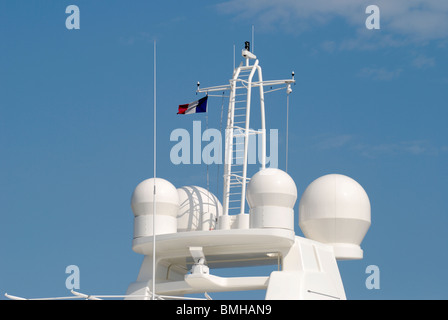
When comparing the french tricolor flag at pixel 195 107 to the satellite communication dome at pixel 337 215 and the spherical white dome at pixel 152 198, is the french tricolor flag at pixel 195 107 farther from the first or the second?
the satellite communication dome at pixel 337 215

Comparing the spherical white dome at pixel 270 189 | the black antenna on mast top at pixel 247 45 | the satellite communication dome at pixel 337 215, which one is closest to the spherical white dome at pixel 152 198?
the spherical white dome at pixel 270 189

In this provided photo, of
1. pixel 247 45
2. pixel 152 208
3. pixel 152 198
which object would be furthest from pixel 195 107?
pixel 152 208

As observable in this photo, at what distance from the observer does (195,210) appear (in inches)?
1439

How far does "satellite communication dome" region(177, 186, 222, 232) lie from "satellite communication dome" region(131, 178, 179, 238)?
1575 millimetres

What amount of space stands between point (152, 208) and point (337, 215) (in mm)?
7434

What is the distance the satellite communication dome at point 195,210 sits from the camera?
36344mm

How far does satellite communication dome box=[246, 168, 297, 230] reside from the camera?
105 ft

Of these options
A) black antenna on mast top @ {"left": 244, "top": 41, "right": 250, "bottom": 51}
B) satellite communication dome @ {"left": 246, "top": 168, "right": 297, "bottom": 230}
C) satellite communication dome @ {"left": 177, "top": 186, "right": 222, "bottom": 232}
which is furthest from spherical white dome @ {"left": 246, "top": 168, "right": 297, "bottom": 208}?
black antenna on mast top @ {"left": 244, "top": 41, "right": 250, "bottom": 51}

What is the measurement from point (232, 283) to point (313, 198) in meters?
5.52

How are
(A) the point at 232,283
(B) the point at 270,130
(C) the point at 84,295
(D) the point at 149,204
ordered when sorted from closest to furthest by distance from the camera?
(C) the point at 84,295 → (A) the point at 232,283 → (D) the point at 149,204 → (B) the point at 270,130

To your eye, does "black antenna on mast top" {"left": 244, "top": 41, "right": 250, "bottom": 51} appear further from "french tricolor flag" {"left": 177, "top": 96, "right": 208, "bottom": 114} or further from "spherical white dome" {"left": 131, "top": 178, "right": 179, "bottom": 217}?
"spherical white dome" {"left": 131, "top": 178, "right": 179, "bottom": 217}
